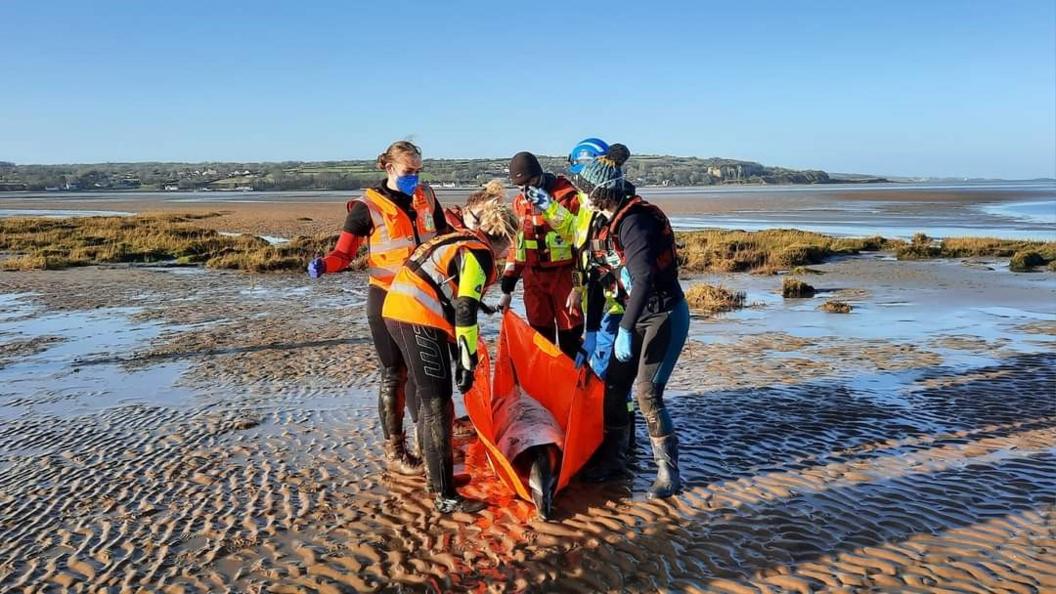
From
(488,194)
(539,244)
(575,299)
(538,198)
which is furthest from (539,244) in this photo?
Answer: (488,194)

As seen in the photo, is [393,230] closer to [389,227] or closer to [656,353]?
[389,227]

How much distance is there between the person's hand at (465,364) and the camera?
4.25m

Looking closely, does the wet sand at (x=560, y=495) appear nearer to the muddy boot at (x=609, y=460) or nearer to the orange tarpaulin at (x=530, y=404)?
the muddy boot at (x=609, y=460)

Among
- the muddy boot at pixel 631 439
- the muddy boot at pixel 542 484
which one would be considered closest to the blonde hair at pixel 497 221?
the muddy boot at pixel 542 484

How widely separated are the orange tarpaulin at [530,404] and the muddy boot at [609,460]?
19 centimetres

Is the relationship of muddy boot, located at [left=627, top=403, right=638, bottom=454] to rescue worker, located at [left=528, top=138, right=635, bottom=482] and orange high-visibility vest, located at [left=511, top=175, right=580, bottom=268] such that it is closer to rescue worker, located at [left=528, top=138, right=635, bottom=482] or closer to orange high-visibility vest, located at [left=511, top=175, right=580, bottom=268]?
rescue worker, located at [left=528, top=138, right=635, bottom=482]

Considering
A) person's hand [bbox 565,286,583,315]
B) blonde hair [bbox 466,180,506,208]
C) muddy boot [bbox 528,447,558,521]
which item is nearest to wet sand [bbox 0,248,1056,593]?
muddy boot [bbox 528,447,558,521]

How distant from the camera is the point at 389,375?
522 centimetres

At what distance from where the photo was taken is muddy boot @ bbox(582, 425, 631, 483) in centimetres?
500

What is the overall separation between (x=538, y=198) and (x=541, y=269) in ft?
1.80

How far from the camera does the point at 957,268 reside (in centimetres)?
1756

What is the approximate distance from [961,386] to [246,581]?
22.1ft

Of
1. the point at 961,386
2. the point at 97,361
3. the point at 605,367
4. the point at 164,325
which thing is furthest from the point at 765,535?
the point at 164,325

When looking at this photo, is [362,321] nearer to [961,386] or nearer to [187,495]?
[187,495]
